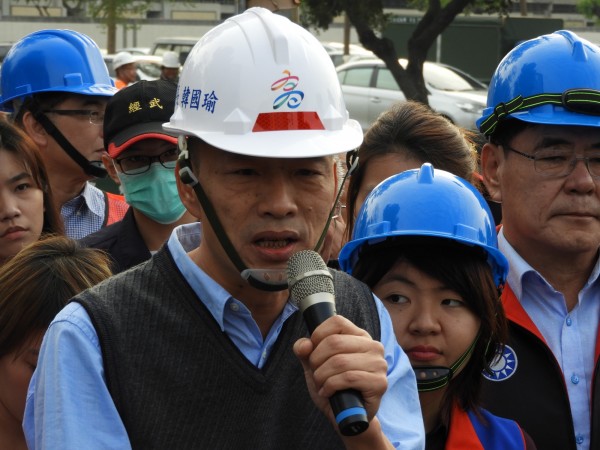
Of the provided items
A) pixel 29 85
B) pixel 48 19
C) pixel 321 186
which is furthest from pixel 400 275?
pixel 48 19

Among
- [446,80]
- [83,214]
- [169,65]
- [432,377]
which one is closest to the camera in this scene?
[432,377]

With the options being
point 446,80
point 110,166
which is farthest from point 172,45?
point 110,166

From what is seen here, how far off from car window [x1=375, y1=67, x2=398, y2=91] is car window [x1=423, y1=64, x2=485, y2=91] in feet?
2.30

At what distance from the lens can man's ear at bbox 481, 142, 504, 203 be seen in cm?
425

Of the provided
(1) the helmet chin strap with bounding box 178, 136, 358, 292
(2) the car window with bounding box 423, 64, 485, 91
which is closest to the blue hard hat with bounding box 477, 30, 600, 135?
(1) the helmet chin strap with bounding box 178, 136, 358, 292

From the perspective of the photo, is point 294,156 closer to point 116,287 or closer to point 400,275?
point 116,287

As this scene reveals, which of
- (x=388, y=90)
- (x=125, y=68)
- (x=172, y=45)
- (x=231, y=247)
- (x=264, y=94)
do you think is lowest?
(x=172, y=45)

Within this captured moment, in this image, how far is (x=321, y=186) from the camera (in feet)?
8.99

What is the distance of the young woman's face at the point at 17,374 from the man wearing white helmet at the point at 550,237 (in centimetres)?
150

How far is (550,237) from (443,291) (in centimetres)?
58

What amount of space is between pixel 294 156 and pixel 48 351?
0.70m

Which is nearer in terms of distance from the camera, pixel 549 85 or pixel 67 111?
pixel 549 85

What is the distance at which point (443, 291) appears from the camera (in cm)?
362

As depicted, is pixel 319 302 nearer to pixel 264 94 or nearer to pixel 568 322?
→ pixel 264 94
